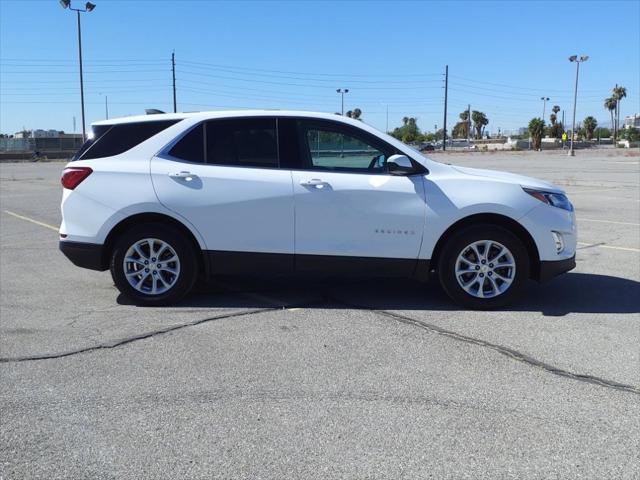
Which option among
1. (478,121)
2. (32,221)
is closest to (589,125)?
(478,121)

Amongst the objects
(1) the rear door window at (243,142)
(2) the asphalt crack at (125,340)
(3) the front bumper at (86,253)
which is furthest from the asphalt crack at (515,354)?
(3) the front bumper at (86,253)

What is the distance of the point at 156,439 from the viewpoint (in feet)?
10.6

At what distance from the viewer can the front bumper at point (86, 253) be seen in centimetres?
564

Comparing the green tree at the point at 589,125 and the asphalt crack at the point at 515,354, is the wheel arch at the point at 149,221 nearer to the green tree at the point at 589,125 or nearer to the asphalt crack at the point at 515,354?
the asphalt crack at the point at 515,354

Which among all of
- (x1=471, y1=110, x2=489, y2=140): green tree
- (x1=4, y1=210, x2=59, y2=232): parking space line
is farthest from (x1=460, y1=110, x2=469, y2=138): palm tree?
(x1=4, y1=210, x2=59, y2=232): parking space line

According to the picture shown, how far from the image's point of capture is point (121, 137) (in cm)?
574

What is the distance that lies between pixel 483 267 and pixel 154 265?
3.04 m

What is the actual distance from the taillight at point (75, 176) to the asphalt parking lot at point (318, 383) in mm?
1160

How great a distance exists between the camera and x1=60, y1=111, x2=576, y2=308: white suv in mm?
5488

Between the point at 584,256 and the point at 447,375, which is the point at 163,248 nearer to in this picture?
the point at 447,375

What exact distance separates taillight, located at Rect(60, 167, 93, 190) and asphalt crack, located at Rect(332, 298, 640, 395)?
2.76m

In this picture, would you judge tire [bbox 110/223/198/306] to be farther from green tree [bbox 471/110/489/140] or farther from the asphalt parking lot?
green tree [bbox 471/110/489/140]

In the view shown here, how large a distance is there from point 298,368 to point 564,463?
1.83 meters

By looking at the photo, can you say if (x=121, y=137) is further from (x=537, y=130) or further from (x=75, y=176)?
(x=537, y=130)
